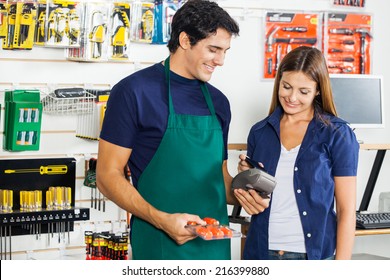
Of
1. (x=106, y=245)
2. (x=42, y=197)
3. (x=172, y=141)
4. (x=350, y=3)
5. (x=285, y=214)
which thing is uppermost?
(x=350, y=3)

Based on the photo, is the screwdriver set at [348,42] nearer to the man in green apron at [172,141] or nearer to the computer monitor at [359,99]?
the computer monitor at [359,99]

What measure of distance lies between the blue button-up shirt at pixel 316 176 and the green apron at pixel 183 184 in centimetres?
25

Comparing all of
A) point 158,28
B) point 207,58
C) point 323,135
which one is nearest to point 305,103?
point 323,135

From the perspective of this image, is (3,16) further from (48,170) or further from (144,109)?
(144,109)

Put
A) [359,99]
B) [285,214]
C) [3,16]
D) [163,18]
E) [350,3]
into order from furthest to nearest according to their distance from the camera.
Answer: [350,3] → [359,99] → [163,18] → [3,16] → [285,214]

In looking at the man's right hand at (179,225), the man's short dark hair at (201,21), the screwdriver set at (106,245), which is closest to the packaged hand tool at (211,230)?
the man's right hand at (179,225)

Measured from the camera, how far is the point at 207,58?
2471 mm

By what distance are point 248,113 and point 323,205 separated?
6.40 feet

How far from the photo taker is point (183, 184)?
97.0 inches

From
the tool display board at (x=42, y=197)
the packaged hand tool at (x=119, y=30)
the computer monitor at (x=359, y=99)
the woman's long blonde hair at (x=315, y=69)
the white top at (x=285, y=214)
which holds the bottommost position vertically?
the tool display board at (x=42, y=197)

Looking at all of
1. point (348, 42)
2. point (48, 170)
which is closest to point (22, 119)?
point (48, 170)

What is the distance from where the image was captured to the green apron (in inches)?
96.3

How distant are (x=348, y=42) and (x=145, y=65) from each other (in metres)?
1.43

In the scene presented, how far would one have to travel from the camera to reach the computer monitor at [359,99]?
445 cm
